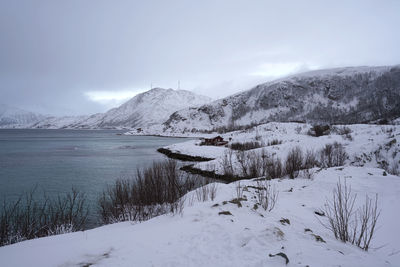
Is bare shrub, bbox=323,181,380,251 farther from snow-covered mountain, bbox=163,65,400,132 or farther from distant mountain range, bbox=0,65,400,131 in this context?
distant mountain range, bbox=0,65,400,131

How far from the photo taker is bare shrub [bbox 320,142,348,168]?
1698cm

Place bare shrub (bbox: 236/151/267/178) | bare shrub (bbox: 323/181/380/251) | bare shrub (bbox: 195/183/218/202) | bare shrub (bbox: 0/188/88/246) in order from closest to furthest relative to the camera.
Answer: bare shrub (bbox: 323/181/380/251), bare shrub (bbox: 0/188/88/246), bare shrub (bbox: 195/183/218/202), bare shrub (bbox: 236/151/267/178)

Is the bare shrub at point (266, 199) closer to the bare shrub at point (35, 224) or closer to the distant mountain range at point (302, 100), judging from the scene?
the bare shrub at point (35, 224)

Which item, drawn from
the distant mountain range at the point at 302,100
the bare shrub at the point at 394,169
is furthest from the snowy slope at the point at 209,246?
the distant mountain range at the point at 302,100

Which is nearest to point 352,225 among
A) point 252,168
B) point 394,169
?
point 394,169

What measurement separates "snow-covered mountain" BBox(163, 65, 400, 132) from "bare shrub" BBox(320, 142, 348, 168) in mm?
106122

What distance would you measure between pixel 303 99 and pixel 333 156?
468 ft

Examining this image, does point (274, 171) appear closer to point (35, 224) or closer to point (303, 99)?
point (35, 224)

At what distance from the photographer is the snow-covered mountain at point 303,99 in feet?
393

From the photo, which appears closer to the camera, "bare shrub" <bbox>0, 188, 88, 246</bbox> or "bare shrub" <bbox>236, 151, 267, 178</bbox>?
"bare shrub" <bbox>0, 188, 88, 246</bbox>

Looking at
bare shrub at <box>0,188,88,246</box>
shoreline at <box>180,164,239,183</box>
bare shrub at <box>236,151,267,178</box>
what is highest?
bare shrub at <box>0,188,88,246</box>

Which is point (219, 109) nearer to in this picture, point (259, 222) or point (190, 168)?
point (190, 168)

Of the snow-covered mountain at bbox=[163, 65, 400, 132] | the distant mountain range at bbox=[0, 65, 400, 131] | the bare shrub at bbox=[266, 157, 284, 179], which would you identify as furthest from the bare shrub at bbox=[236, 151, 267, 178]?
the distant mountain range at bbox=[0, 65, 400, 131]

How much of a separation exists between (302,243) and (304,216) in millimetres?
2764
